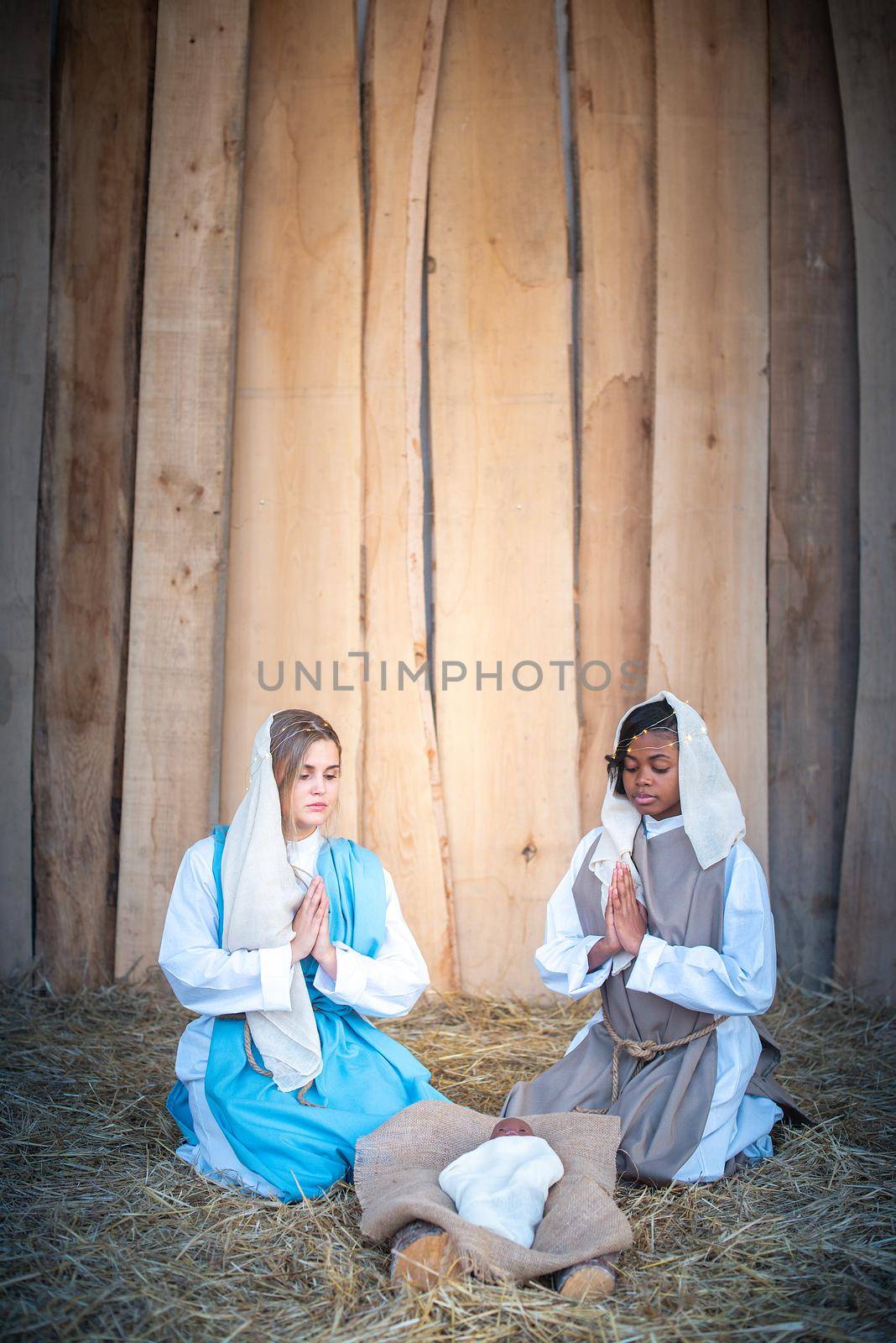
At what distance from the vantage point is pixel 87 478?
4.87 metres

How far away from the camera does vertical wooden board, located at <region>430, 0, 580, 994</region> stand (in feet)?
16.0

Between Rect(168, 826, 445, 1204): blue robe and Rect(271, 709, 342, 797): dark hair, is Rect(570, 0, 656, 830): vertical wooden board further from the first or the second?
Rect(271, 709, 342, 797): dark hair

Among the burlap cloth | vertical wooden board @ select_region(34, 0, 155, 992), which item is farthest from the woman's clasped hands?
vertical wooden board @ select_region(34, 0, 155, 992)

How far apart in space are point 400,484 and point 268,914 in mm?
2170

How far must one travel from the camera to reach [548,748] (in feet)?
16.0

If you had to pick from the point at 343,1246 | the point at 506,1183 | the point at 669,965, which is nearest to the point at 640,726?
the point at 669,965

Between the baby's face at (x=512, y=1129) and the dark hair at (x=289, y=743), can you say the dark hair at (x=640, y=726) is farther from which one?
the baby's face at (x=512, y=1129)

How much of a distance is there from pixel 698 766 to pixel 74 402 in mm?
3006

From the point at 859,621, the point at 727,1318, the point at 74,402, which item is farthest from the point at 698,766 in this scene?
the point at 74,402

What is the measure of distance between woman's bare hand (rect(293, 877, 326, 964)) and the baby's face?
0.69 metres

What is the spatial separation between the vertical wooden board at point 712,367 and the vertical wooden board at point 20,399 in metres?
2.52

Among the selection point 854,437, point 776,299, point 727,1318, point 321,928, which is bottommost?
point 727,1318

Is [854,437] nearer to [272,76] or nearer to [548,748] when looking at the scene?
[548,748]

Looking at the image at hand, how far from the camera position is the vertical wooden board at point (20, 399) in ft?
15.8
